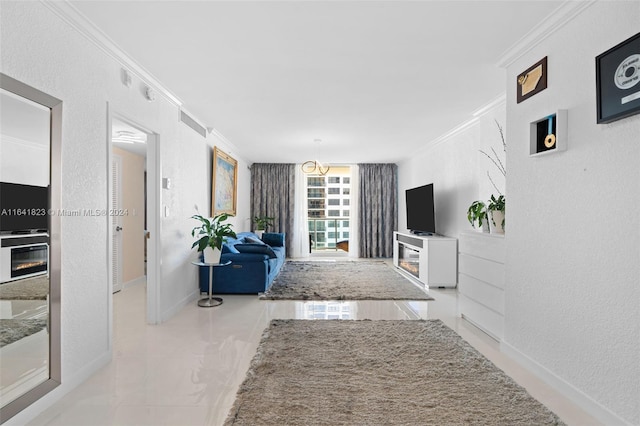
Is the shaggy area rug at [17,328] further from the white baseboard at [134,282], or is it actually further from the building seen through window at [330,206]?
the building seen through window at [330,206]

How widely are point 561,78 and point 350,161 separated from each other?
6046 mm

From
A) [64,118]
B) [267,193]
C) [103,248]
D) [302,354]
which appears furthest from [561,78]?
[267,193]

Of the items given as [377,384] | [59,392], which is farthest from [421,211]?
[59,392]

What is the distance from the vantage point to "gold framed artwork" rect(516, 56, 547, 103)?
2.45 metres

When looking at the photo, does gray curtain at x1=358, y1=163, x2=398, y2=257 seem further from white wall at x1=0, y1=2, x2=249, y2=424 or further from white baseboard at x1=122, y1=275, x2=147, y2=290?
white wall at x1=0, y1=2, x2=249, y2=424

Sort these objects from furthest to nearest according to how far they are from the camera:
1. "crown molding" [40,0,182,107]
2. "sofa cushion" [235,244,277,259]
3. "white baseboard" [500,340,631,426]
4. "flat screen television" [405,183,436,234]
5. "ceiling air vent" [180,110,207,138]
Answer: "flat screen television" [405,183,436,234] → "sofa cushion" [235,244,277,259] → "ceiling air vent" [180,110,207,138] → "crown molding" [40,0,182,107] → "white baseboard" [500,340,631,426]

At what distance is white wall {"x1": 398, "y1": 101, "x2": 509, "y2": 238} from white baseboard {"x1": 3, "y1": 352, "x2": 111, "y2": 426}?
4.26m

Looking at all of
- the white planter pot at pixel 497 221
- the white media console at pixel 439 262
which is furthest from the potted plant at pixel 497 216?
the white media console at pixel 439 262

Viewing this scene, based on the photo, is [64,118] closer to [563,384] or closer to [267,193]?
[563,384]

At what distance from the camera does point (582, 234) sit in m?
2.05

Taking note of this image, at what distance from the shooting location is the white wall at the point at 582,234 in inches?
69.9

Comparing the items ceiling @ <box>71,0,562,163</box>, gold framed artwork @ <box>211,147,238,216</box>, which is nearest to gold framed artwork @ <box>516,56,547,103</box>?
ceiling @ <box>71,0,562,163</box>

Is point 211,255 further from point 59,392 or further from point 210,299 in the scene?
point 59,392

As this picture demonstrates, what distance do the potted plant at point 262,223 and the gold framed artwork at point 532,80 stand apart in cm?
641
